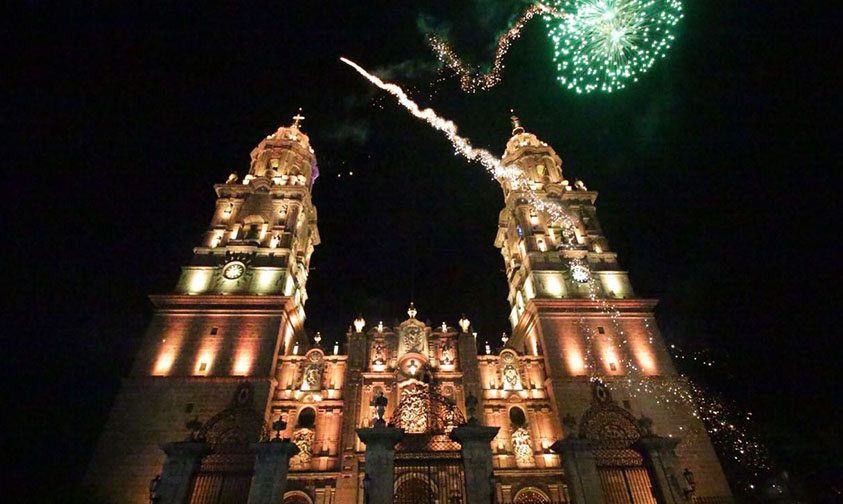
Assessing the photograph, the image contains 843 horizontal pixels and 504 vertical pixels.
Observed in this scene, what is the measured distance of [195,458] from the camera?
15000mm

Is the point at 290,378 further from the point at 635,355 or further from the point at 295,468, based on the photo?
the point at 635,355

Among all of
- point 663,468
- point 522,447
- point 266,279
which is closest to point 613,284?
point 522,447

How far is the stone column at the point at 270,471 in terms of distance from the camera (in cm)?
1443

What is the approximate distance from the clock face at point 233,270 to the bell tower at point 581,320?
82.7ft

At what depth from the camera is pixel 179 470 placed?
14734mm

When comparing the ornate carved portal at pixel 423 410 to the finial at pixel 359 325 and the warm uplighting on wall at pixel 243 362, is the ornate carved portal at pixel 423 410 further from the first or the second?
the warm uplighting on wall at pixel 243 362

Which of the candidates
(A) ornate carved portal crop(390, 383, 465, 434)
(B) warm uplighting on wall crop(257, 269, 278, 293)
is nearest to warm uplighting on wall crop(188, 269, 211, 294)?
(B) warm uplighting on wall crop(257, 269, 278, 293)

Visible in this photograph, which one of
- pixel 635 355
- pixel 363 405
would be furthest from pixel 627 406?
pixel 363 405

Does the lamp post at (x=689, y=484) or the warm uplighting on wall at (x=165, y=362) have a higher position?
the warm uplighting on wall at (x=165, y=362)

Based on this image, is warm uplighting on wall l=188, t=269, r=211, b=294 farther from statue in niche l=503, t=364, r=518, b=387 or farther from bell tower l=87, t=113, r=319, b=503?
statue in niche l=503, t=364, r=518, b=387

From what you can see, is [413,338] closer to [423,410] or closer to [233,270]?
[423,410]

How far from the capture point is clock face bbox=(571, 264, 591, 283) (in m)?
40.5

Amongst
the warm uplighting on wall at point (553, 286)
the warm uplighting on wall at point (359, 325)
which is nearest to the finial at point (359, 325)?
the warm uplighting on wall at point (359, 325)

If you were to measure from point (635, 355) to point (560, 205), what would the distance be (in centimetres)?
1791
